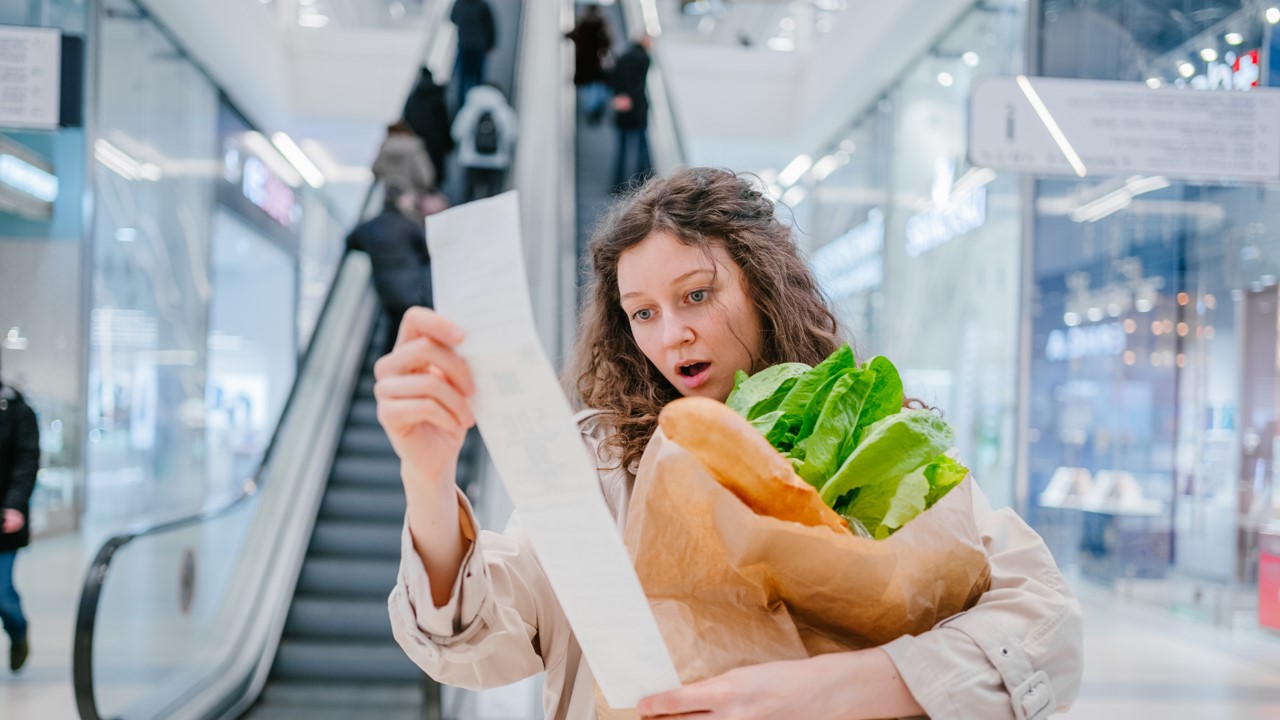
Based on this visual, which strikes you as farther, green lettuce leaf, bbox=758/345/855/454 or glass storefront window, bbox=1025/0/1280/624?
glass storefront window, bbox=1025/0/1280/624

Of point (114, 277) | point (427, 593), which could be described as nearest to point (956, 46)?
point (114, 277)

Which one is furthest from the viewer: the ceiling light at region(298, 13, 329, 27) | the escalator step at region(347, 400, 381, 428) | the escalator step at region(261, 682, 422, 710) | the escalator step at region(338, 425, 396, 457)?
the ceiling light at region(298, 13, 329, 27)

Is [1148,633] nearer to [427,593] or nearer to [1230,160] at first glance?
[1230,160]

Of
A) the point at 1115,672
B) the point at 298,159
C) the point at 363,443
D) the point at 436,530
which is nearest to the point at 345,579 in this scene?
the point at 363,443

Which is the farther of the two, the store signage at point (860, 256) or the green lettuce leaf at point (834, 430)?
the store signage at point (860, 256)

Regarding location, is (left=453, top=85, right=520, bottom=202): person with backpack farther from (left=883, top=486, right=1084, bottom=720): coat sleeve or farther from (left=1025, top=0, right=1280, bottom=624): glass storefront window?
(left=883, top=486, right=1084, bottom=720): coat sleeve

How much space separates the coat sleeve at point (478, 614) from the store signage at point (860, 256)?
364 inches

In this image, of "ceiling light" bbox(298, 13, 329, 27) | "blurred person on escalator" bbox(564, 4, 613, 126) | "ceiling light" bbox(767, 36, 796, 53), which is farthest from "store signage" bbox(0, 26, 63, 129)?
"ceiling light" bbox(767, 36, 796, 53)

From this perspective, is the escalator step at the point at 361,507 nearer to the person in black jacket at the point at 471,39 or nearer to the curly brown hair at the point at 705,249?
the person in black jacket at the point at 471,39

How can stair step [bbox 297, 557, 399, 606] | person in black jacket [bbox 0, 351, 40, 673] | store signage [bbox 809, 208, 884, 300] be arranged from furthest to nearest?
store signage [bbox 809, 208, 884, 300], stair step [bbox 297, 557, 399, 606], person in black jacket [bbox 0, 351, 40, 673]

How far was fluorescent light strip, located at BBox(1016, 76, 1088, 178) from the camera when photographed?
12.8 ft

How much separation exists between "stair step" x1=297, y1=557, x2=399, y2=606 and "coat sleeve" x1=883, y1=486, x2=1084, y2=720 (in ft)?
17.0

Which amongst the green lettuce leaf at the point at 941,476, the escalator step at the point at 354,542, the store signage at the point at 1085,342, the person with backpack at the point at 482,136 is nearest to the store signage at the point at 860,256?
the store signage at the point at 1085,342

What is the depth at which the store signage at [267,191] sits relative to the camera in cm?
1269
